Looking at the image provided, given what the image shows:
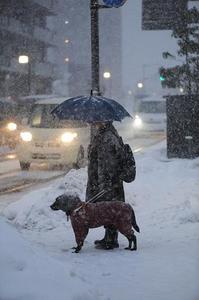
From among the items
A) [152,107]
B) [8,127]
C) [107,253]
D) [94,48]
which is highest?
[94,48]

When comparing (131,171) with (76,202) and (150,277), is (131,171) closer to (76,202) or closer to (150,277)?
(76,202)

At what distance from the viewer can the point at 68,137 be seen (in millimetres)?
15609

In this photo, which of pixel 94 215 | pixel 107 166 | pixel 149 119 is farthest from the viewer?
pixel 149 119

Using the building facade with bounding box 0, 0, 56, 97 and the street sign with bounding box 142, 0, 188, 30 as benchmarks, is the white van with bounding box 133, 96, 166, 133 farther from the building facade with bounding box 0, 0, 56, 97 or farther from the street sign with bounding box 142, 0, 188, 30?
the building facade with bounding box 0, 0, 56, 97

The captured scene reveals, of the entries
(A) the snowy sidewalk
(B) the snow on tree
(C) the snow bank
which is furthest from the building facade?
(C) the snow bank

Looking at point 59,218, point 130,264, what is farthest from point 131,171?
point 59,218

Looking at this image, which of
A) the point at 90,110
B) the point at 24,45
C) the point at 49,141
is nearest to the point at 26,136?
the point at 49,141

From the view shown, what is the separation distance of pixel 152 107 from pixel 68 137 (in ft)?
49.9

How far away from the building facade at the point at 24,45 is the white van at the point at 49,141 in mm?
30230

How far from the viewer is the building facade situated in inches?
1929

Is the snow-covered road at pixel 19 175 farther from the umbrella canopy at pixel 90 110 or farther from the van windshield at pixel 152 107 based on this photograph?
the van windshield at pixel 152 107

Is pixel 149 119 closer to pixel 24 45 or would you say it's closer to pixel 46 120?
pixel 46 120

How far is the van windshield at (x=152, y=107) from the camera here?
1181 inches

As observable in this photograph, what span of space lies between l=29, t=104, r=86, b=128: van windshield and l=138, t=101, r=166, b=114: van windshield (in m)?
14.3
